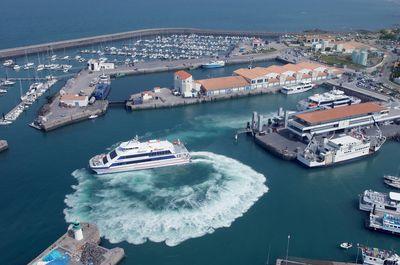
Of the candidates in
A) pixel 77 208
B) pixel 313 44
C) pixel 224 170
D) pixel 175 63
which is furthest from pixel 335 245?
pixel 313 44

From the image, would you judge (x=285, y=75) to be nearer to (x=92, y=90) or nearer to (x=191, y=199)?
(x=92, y=90)

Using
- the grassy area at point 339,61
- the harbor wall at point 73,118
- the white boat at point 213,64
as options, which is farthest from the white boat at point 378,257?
the white boat at point 213,64

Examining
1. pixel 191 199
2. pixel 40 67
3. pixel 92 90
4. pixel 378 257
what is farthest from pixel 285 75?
pixel 40 67

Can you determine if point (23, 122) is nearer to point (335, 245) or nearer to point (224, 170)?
point (224, 170)

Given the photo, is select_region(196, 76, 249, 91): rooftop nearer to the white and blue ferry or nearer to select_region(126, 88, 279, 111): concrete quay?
select_region(126, 88, 279, 111): concrete quay

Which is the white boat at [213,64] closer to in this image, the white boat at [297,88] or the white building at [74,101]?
the white boat at [297,88]
